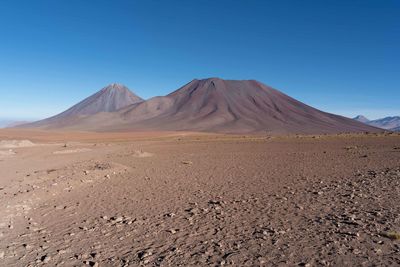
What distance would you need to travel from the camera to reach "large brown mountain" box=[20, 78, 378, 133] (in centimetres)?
13725

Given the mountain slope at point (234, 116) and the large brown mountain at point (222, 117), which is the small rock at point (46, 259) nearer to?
the mountain slope at point (234, 116)

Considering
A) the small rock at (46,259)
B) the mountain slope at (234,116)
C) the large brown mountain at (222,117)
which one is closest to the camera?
the small rock at (46,259)

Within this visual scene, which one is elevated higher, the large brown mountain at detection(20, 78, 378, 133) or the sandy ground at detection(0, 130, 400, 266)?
the large brown mountain at detection(20, 78, 378, 133)

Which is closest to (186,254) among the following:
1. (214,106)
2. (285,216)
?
(285,216)

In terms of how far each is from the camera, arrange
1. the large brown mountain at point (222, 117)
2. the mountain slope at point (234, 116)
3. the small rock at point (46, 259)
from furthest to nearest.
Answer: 1. the large brown mountain at point (222, 117)
2. the mountain slope at point (234, 116)
3. the small rock at point (46, 259)

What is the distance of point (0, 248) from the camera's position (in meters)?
6.07

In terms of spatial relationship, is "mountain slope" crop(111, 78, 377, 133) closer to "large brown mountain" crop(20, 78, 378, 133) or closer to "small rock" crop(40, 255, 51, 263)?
"large brown mountain" crop(20, 78, 378, 133)

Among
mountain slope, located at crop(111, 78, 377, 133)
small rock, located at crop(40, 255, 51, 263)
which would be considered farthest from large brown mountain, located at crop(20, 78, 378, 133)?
small rock, located at crop(40, 255, 51, 263)

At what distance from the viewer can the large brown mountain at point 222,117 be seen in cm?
13725

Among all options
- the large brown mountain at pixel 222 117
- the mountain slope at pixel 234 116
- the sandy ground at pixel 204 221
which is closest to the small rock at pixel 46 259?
the sandy ground at pixel 204 221

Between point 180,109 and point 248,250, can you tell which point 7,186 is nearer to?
point 248,250

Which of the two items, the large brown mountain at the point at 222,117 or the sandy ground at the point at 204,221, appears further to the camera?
the large brown mountain at the point at 222,117

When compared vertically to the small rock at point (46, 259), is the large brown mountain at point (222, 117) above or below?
above

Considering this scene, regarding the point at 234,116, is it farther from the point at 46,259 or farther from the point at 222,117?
the point at 46,259
